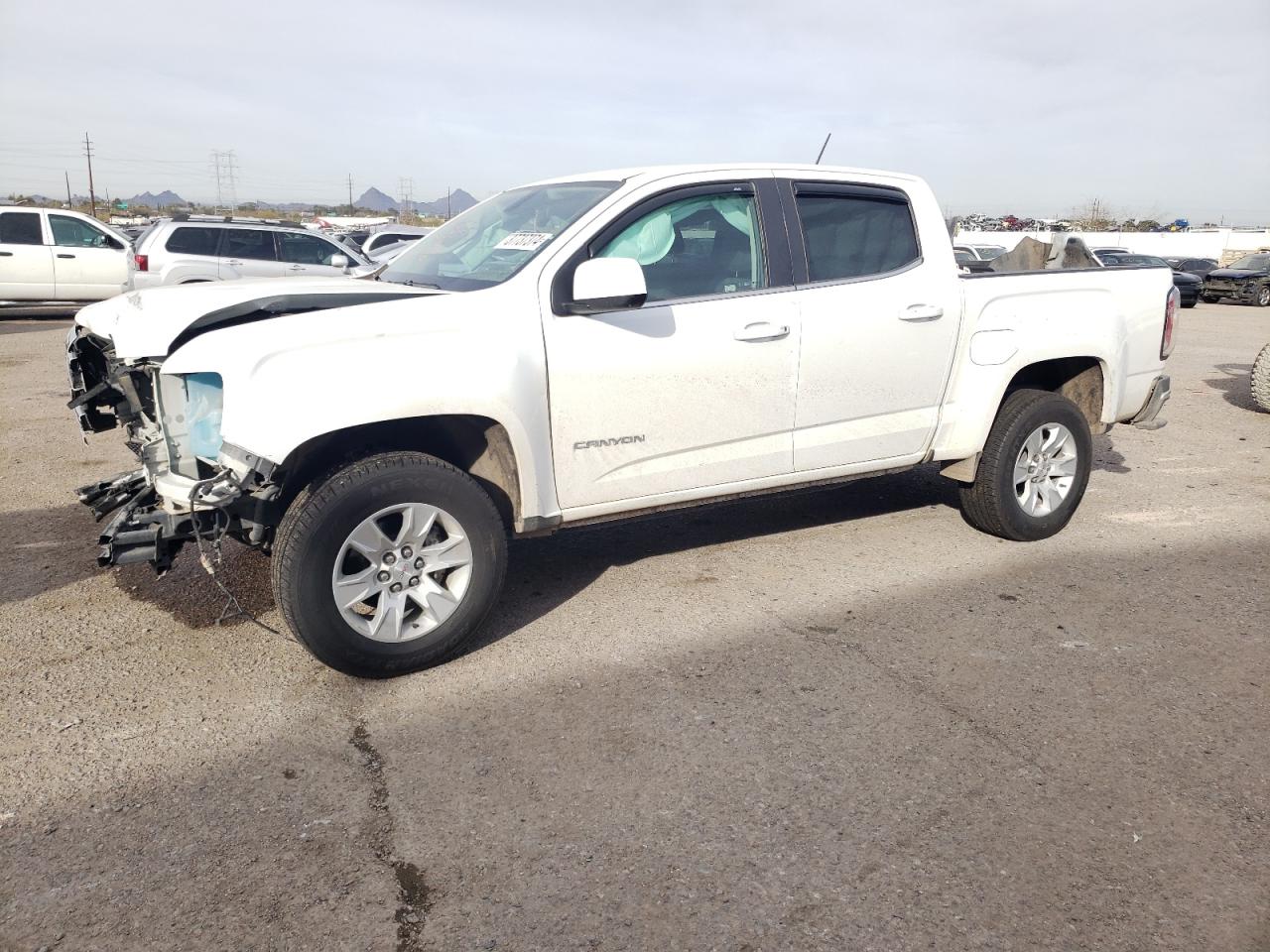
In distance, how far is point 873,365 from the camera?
4781 millimetres

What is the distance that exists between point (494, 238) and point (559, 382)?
101 centimetres

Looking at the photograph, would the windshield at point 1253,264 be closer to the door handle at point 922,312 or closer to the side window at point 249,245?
the side window at point 249,245

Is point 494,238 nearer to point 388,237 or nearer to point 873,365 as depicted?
point 873,365

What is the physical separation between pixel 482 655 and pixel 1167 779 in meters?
2.48

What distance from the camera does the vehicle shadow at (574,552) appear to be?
14.8ft

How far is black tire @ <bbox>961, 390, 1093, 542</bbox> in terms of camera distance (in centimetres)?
530

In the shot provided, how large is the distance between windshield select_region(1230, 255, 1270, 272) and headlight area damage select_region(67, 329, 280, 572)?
2995 centimetres

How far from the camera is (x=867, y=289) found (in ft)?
15.6

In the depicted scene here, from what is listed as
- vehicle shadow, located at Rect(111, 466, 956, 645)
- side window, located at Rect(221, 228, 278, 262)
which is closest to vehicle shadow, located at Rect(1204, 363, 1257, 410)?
vehicle shadow, located at Rect(111, 466, 956, 645)

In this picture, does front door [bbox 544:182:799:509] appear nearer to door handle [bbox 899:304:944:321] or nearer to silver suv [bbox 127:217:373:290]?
door handle [bbox 899:304:944:321]

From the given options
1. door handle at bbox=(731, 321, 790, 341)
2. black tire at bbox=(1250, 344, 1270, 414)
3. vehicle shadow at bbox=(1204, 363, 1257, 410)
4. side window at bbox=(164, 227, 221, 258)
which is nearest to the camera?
door handle at bbox=(731, 321, 790, 341)

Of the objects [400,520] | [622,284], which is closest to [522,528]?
[400,520]

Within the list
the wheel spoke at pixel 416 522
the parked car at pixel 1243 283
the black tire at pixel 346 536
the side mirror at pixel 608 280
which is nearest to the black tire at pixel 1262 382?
the side mirror at pixel 608 280

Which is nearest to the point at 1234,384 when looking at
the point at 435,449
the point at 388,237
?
the point at 435,449
